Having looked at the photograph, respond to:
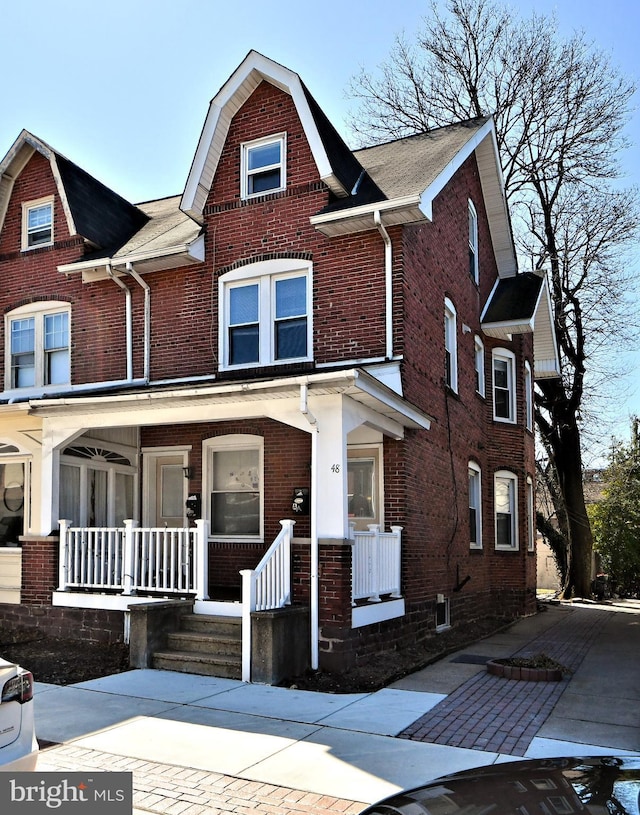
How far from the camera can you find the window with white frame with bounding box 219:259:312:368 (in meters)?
12.6

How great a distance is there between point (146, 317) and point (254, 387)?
4817mm

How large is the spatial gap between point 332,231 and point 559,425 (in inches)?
613

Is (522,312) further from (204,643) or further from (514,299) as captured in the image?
(204,643)

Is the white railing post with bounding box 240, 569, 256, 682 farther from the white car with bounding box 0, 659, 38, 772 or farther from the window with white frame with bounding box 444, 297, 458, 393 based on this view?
the window with white frame with bounding box 444, 297, 458, 393

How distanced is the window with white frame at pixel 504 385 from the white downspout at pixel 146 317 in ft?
28.3

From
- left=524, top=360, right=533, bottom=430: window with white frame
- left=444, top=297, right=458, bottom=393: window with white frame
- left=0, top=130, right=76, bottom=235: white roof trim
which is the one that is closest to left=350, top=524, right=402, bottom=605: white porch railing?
left=444, top=297, right=458, bottom=393: window with white frame

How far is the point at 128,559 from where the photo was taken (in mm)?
10930

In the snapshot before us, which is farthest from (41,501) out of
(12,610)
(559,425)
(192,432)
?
(559,425)

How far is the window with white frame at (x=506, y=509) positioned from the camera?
1814 centimetres

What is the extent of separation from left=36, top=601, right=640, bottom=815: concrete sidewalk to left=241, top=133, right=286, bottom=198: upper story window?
8098mm

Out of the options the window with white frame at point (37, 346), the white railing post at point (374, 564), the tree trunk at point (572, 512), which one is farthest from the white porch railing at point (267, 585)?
the tree trunk at point (572, 512)

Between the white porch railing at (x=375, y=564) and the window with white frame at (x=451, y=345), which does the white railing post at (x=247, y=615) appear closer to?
the white porch railing at (x=375, y=564)

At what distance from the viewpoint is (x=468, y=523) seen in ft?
52.5

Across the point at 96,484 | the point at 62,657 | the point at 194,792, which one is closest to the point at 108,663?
the point at 62,657
